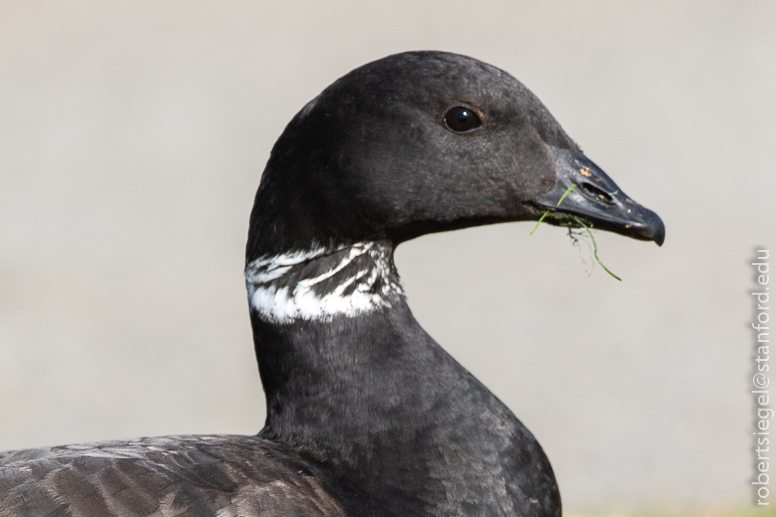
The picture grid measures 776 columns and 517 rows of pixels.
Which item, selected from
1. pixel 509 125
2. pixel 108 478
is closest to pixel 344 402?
pixel 108 478

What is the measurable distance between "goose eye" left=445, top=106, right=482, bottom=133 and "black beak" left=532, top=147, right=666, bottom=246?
266 millimetres

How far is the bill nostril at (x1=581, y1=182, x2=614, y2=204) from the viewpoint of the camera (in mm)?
2912

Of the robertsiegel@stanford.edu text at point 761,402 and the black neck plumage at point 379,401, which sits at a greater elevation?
the black neck plumage at point 379,401

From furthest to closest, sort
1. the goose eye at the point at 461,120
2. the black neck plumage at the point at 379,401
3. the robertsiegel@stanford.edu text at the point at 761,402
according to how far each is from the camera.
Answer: the robertsiegel@stanford.edu text at the point at 761,402 → the goose eye at the point at 461,120 → the black neck plumage at the point at 379,401

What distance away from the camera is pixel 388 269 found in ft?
9.95

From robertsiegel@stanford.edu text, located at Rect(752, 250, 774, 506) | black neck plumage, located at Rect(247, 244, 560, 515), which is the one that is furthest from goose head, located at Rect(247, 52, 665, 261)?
robertsiegel@stanford.edu text, located at Rect(752, 250, 774, 506)

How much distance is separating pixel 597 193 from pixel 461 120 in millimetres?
473

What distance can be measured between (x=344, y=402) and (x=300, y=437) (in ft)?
0.60

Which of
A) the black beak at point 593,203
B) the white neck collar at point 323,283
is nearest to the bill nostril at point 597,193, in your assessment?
the black beak at point 593,203

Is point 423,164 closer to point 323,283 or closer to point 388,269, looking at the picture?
point 388,269

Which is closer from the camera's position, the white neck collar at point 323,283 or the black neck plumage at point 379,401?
the black neck plumage at point 379,401

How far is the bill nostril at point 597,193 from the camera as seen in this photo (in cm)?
291

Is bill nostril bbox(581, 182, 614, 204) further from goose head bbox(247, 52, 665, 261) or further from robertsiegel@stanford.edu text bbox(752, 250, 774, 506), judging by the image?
robertsiegel@stanford.edu text bbox(752, 250, 774, 506)

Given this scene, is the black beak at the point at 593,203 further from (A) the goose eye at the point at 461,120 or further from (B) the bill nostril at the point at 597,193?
(A) the goose eye at the point at 461,120
